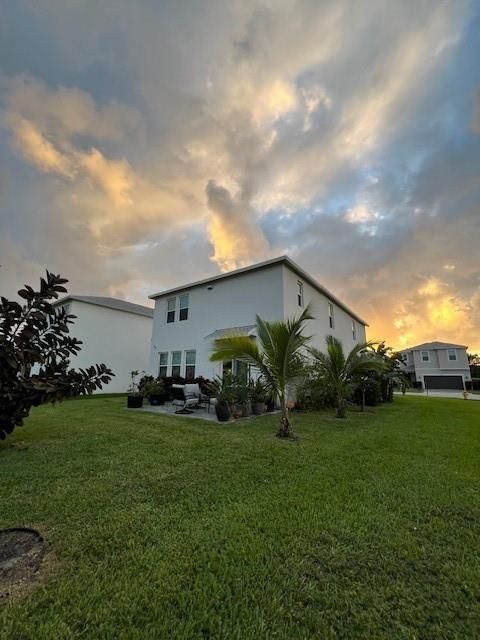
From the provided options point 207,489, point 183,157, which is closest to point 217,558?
point 207,489

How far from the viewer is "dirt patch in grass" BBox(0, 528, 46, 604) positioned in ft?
7.95

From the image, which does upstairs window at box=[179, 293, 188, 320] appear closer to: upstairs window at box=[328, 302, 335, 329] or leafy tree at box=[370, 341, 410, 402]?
upstairs window at box=[328, 302, 335, 329]

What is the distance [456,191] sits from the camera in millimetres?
12664

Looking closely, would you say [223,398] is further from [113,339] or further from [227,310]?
[113,339]

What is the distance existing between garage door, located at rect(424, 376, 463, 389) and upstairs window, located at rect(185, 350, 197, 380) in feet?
145

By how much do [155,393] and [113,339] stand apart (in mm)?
11041

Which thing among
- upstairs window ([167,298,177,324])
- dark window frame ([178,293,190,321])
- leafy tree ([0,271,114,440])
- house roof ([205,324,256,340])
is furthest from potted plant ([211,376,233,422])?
upstairs window ([167,298,177,324])

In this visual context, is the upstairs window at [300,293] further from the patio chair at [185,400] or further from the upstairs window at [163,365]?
the upstairs window at [163,365]

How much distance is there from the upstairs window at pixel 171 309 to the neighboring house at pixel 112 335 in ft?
21.9

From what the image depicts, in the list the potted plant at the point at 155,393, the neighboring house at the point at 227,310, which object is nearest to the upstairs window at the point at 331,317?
the neighboring house at the point at 227,310

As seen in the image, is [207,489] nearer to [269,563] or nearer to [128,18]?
[269,563]

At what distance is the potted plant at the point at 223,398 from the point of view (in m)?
10.0

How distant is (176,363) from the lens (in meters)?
17.9

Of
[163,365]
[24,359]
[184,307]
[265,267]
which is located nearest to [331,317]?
[265,267]
